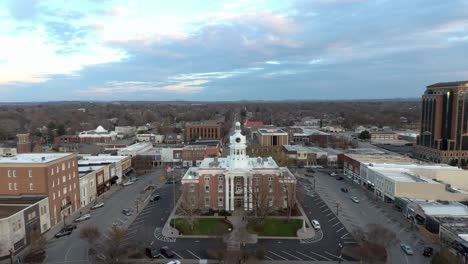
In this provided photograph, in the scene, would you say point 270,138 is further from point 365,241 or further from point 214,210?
point 365,241

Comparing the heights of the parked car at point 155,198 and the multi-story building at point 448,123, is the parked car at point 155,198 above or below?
below

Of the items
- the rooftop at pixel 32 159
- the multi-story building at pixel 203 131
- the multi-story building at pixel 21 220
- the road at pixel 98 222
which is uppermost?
the rooftop at pixel 32 159

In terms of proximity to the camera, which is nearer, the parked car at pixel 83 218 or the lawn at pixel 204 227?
the lawn at pixel 204 227

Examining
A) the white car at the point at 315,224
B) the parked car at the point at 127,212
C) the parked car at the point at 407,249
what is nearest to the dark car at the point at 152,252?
the parked car at the point at 127,212

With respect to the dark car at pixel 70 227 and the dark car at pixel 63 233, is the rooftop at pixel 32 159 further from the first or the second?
the dark car at pixel 63 233

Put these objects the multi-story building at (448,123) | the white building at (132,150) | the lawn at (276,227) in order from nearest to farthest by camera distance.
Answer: the lawn at (276,227)
the multi-story building at (448,123)
the white building at (132,150)

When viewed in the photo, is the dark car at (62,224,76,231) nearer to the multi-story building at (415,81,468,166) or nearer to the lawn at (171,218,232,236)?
the lawn at (171,218,232,236)

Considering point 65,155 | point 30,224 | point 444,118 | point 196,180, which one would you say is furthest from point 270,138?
point 30,224
